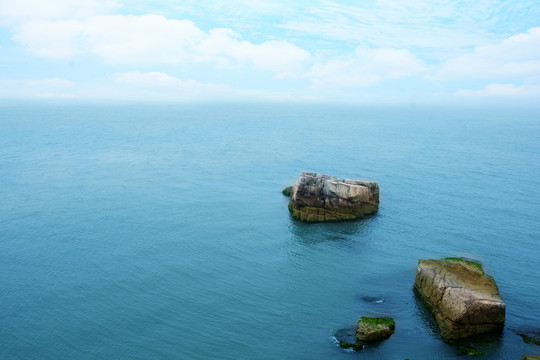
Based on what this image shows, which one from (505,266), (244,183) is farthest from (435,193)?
(244,183)

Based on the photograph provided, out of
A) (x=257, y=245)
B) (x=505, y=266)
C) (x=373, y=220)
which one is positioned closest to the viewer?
(x=505, y=266)

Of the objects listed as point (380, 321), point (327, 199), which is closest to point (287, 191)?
point (327, 199)

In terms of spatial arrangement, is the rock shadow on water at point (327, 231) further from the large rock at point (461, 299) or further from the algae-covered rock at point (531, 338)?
the algae-covered rock at point (531, 338)

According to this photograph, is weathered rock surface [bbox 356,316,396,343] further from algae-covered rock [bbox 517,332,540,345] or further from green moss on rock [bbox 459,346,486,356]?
algae-covered rock [bbox 517,332,540,345]

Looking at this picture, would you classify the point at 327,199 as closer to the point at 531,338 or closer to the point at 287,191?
the point at 287,191

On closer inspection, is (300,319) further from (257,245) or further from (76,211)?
(76,211)

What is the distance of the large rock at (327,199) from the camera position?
6238 centimetres

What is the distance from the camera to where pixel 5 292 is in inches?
1655

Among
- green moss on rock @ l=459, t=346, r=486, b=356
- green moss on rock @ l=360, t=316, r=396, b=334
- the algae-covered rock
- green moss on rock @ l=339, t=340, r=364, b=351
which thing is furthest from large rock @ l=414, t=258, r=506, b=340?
green moss on rock @ l=339, t=340, r=364, b=351

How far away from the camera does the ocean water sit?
115ft

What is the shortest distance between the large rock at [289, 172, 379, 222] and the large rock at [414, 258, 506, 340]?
22508 mm

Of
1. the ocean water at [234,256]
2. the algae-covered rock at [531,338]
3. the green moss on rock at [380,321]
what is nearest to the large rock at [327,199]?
the ocean water at [234,256]

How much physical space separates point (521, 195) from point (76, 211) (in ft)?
266

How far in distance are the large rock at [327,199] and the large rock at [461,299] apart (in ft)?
73.8
